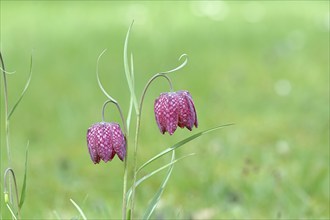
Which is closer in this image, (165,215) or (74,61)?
(165,215)

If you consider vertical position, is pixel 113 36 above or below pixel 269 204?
above

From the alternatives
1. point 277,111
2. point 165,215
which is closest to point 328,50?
point 277,111

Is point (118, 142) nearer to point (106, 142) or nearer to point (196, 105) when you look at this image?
point (106, 142)

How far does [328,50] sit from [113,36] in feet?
6.97

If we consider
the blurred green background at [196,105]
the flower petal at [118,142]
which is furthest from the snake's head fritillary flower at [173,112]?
the blurred green background at [196,105]

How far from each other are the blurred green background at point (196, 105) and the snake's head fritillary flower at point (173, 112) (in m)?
0.44

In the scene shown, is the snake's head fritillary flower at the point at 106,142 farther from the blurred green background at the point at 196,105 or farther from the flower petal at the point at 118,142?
the blurred green background at the point at 196,105

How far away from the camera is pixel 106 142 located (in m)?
2.13

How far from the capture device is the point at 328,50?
727 centimetres

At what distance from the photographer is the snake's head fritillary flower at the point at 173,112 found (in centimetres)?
215

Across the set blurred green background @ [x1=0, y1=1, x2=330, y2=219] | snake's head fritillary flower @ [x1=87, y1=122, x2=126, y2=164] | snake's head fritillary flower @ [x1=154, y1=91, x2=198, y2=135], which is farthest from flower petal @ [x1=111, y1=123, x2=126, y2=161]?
blurred green background @ [x1=0, y1=1, x2=330, y2=219]

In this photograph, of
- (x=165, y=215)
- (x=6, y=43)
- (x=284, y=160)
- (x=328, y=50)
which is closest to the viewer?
(x=165, y=215)

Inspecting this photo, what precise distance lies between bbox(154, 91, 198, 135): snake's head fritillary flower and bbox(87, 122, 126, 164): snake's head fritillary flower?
111 mm

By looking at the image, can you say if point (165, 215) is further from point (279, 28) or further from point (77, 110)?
point (279, 28)
